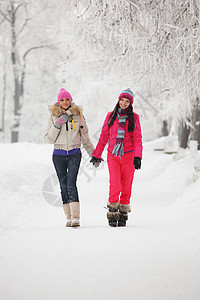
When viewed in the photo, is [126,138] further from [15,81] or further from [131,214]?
[15,81]

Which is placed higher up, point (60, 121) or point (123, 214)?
point (60, 121)

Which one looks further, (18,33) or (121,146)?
(18,33)

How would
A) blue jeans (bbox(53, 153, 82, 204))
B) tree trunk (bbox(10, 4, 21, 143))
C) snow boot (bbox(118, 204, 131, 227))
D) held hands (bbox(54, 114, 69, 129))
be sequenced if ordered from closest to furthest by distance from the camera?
1. held hands (bbox(54, 114, 69, 129))
2. blue jeans (bbox(53, 153, 82, 204))
3. snow boot (bbox(118, 204, 131, 227))
4. tree trunk (bbox(10, 4, 21, 143))

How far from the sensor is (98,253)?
12.4 ft

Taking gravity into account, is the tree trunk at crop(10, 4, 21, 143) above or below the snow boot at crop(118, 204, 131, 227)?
above

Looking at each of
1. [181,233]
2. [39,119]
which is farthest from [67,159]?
[39,119]

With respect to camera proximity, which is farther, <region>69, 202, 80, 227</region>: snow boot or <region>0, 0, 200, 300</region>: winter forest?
<region>69, 202, 80, 227</region>: snow boot

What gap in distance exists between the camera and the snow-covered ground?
9.53ft

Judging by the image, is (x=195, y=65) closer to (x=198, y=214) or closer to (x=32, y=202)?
(x=198, y=214)

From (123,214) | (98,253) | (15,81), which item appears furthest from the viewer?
(15,81)

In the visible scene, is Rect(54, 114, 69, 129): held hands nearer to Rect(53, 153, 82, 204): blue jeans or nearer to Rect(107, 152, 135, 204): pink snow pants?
Rect(53, 153, 82, 204): blue jeans

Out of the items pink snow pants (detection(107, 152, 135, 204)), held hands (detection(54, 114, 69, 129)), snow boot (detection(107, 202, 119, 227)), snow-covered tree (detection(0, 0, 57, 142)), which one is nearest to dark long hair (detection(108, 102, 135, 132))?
pink snow pants (detection(107, 152, 135, 204))

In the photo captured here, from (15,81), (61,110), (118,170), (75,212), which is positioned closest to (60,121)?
(61,110)

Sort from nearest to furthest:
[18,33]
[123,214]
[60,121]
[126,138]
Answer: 1. [60,121]
2. [126,138]
3. [123,214]
4. [18,33]
